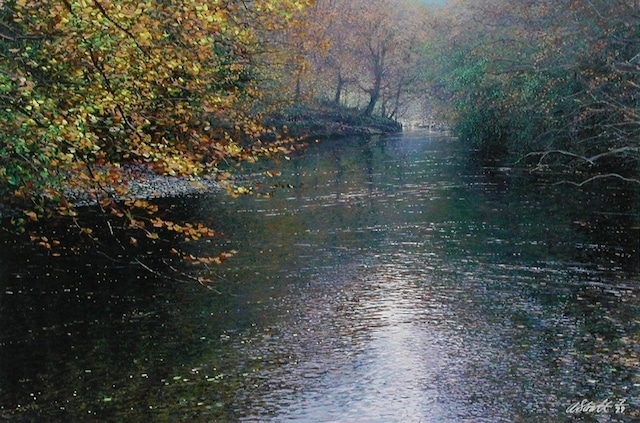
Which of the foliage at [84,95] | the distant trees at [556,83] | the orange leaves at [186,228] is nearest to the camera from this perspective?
the foliage at [84,95]

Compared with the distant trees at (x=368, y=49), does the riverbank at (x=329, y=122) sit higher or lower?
lower

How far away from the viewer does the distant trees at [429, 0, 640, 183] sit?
29.8 meters

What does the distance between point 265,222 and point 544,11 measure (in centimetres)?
1758

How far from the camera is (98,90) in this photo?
12656 millimetres

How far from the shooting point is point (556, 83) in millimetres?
35344

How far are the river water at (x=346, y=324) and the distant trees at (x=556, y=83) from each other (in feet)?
14.2

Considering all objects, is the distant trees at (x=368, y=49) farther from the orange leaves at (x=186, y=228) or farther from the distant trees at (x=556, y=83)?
the orange leaves at (x=186, y=228)

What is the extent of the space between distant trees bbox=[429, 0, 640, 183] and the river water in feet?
14.2

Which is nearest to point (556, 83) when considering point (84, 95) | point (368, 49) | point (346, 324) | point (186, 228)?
point (346, 324)

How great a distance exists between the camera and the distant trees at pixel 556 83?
29797 millimetres

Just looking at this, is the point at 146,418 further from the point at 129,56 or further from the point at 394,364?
the point at 129,56
